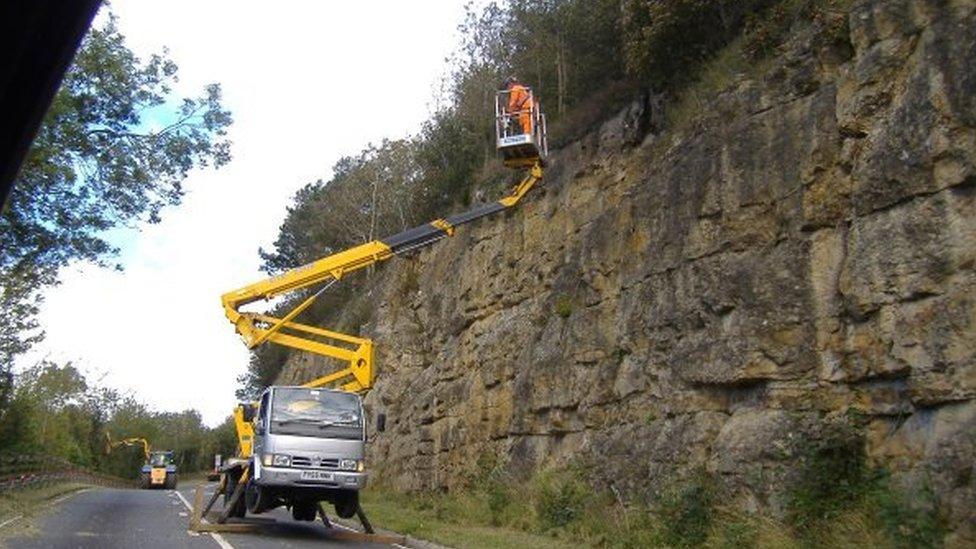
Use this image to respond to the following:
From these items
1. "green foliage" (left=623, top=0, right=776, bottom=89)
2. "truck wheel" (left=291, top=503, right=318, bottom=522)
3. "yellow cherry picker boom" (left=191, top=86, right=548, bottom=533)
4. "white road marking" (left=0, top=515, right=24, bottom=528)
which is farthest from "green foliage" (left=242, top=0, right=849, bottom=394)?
"white road marking" (left=0, top=515, right=24, bottom=528)

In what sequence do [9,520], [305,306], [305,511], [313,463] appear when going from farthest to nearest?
1. [305,306]
2. [305,511]
3. [9,520]
4. [313,463]

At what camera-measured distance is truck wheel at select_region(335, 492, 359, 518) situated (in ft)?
55.2

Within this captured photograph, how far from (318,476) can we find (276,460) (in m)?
0.82

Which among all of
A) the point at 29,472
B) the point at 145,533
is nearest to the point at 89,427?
the point at 29,472

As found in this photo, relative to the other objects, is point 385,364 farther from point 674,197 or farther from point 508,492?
point 674,197

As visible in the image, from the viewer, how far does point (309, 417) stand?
17.2m

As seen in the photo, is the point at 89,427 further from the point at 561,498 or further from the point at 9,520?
the point at 561,498

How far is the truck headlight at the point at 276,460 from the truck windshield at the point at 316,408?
2.58 feet

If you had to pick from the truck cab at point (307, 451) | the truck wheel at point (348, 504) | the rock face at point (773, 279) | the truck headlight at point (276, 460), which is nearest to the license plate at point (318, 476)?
the truck cab at point (307, 451)

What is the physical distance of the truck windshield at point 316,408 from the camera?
1719cm

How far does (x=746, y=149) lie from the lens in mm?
14562

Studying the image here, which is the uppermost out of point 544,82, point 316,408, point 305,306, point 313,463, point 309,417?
point 544,82

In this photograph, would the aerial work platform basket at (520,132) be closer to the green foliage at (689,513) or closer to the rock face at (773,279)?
the rock face at (773,279)

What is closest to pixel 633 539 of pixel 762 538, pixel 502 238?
pixel 762 538
